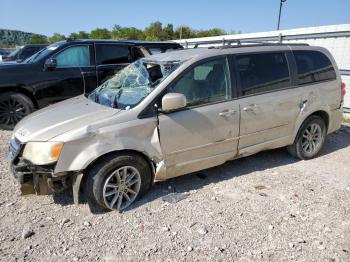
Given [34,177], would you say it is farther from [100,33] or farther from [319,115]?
[100,33]

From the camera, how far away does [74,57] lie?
22.6 ft

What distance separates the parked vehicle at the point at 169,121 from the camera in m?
3.33

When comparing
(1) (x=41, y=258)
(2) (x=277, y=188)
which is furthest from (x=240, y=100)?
(1) (x=41, y=258)

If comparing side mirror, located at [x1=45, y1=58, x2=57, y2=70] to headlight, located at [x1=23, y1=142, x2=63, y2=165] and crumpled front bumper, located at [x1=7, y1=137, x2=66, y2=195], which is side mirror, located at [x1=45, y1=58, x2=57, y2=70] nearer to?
crumpled front bumper, located at [x1=7, y1=137, x2=66, y2=195]

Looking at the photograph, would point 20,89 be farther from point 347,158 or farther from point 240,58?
point 347,158

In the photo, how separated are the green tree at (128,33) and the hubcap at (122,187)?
60856 mm

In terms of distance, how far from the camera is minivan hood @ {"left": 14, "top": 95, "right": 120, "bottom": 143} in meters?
3.35

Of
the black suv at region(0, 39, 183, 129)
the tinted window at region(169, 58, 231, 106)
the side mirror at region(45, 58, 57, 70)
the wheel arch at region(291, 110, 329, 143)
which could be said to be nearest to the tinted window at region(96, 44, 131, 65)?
the black suv at region(0, 39, 183, 129)

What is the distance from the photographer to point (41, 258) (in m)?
2.85

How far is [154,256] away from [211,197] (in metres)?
1.26

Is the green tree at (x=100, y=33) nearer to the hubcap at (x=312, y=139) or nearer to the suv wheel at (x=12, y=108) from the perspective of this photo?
the suv wheel at (x=12, y=108)

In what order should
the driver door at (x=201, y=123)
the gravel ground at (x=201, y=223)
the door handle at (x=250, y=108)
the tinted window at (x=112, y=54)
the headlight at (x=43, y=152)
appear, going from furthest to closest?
the tinted window at (x=112, y=54)
the door handle at (x=250, y=108)
the driver door at (x=201, y=123)
the headlight at (x=43, y=152)
the gravel ground at (x=201, y=223)

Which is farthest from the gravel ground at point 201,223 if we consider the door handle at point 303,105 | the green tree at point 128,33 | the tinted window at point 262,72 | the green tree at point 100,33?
the green tree at point 100,33

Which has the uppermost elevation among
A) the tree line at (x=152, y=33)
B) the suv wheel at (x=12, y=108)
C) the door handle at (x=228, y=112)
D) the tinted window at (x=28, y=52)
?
the tree line at (x=152, y=33)
